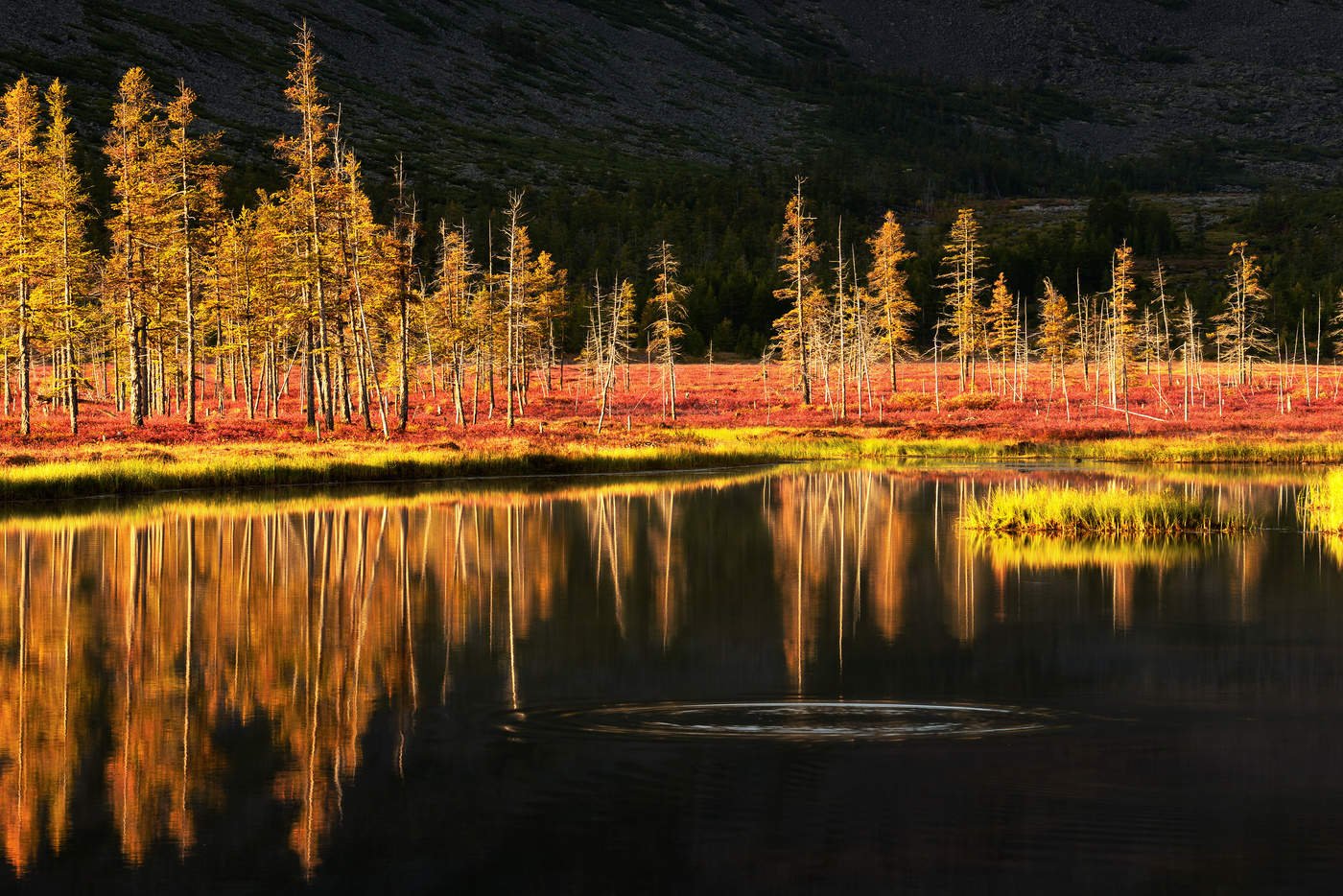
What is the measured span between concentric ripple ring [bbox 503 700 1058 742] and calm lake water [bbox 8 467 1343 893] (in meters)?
0.06

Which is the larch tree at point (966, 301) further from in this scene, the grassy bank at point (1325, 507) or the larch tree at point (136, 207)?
the grassy bank at point (1325, 507)

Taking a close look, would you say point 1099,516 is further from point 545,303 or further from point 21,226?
point 545,303

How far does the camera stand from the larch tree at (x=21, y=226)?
188 ft

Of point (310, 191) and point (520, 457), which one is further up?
point (310, 191)

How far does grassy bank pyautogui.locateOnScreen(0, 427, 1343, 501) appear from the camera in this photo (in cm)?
4275

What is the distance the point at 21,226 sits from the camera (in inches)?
2267

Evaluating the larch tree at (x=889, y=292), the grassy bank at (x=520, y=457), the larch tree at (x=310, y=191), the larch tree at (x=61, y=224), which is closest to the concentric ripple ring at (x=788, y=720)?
the grassy bank at (x=520, y=457)

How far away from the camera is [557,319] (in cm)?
13675

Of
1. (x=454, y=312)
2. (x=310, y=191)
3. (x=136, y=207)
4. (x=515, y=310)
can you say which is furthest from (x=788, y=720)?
(x=454, y=312)

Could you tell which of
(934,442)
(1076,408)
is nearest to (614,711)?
(934,442)

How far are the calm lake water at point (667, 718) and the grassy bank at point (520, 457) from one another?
44.0 feet

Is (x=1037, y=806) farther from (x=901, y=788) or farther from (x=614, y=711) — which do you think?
(x=614, y=711)

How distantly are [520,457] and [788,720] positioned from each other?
39230 mm

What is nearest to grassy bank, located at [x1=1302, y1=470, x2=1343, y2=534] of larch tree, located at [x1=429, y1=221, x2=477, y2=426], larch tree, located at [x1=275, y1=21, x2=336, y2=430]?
larch tree, located at [x1=275, y1=21, x2=336, y2=430]
